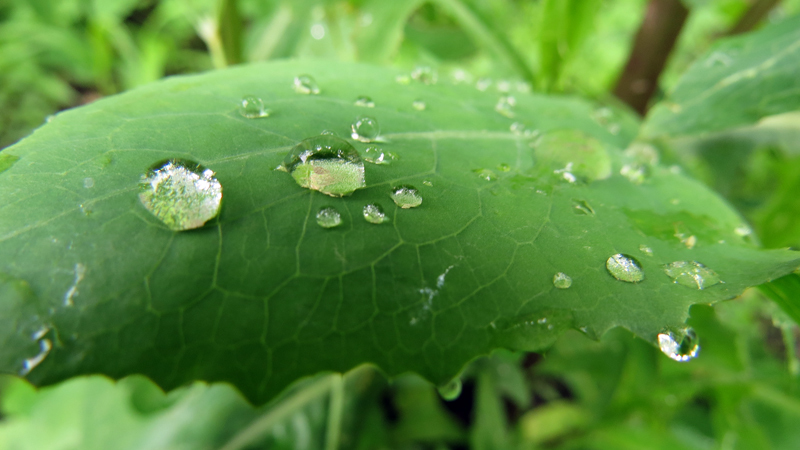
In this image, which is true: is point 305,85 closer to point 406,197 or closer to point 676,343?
point 406,197

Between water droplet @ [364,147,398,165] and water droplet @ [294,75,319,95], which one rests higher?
water droplet @ [294,75,319,95]

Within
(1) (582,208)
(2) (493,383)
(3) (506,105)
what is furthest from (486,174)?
(2) (493,383)

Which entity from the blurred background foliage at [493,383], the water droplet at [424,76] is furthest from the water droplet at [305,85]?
the blurred background foliage at [493,383]

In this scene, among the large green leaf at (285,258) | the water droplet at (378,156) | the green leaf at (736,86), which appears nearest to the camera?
the large green leaf at (285,258)

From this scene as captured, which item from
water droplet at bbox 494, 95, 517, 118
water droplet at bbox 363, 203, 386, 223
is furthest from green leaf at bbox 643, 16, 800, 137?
water droplet at bbox 363, 203, 386, 223

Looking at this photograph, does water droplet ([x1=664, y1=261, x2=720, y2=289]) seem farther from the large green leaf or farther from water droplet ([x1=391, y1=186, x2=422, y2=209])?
water droplet ([x1=391, y1=186, x2=422, y2=209])

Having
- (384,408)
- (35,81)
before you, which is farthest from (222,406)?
(35,81)

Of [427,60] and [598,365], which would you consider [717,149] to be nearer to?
[598,365]

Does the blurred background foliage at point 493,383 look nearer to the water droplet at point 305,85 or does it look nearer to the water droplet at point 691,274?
the water droplet at point 305,85
